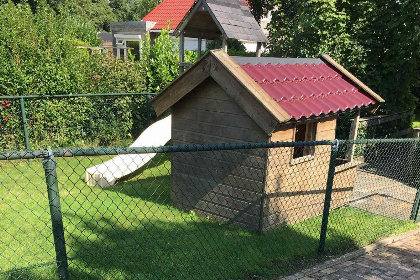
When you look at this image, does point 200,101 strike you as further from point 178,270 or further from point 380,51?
point 380,51

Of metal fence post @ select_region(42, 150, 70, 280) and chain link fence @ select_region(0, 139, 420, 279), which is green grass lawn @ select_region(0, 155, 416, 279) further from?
metal fence post @ select_region(42, 150, 70, 280)

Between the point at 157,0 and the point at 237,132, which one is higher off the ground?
the point at 157,0

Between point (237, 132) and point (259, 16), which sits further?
point (259, 16)

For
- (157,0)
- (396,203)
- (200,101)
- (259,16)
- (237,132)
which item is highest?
(157,0)

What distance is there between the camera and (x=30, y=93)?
8789 mm

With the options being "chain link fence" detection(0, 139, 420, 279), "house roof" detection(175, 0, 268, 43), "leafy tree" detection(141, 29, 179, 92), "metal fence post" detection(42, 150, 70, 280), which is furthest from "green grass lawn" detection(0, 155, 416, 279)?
"leafy tree" detection(141, 29, 179, 92)

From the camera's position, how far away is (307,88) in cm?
539

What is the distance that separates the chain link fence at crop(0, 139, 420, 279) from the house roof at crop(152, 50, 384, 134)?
565mm

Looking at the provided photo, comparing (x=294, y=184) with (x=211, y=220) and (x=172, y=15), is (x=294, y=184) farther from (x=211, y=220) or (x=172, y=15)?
(x=172, y=15)

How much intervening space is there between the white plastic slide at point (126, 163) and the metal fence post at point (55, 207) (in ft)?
11.6

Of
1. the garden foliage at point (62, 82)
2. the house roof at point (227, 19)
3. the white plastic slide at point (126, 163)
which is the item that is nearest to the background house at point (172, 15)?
the garden foliage at point (62, 82)

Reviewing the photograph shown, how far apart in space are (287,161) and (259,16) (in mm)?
15492

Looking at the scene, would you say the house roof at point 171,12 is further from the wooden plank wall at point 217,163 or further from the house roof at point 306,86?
the wooden plank wall at point 217,163

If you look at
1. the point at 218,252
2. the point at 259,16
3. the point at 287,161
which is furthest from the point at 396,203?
the point at 259,16
